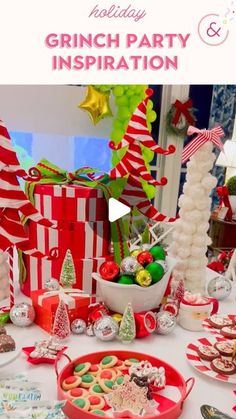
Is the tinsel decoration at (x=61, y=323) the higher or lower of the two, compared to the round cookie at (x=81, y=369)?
higher

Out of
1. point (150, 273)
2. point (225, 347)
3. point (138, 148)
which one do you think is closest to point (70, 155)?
point (138, 148)

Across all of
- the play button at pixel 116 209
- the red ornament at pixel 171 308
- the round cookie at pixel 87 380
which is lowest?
the round cookie at pixel 87 380

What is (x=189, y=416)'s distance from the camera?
76cm

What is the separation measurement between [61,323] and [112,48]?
112 inches

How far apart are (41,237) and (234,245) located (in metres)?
2.34

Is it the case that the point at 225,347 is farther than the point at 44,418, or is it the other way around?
the point at 225,347

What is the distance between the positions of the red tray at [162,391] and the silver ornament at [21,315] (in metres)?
0.23

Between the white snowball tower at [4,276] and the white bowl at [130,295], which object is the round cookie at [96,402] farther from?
the white snowball tower at [4,276]

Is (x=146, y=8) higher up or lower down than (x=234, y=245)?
higher up

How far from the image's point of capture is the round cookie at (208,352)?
932 millimetres

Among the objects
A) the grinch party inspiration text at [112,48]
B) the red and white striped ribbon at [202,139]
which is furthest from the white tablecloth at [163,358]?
the grinch party inspiration text at [112,48]

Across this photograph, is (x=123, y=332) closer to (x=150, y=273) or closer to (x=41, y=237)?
(x=150, y=273)

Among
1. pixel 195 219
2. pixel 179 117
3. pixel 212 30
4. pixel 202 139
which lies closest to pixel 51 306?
pixel 195 219

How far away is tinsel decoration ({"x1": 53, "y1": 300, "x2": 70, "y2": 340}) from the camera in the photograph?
1.00 meters
